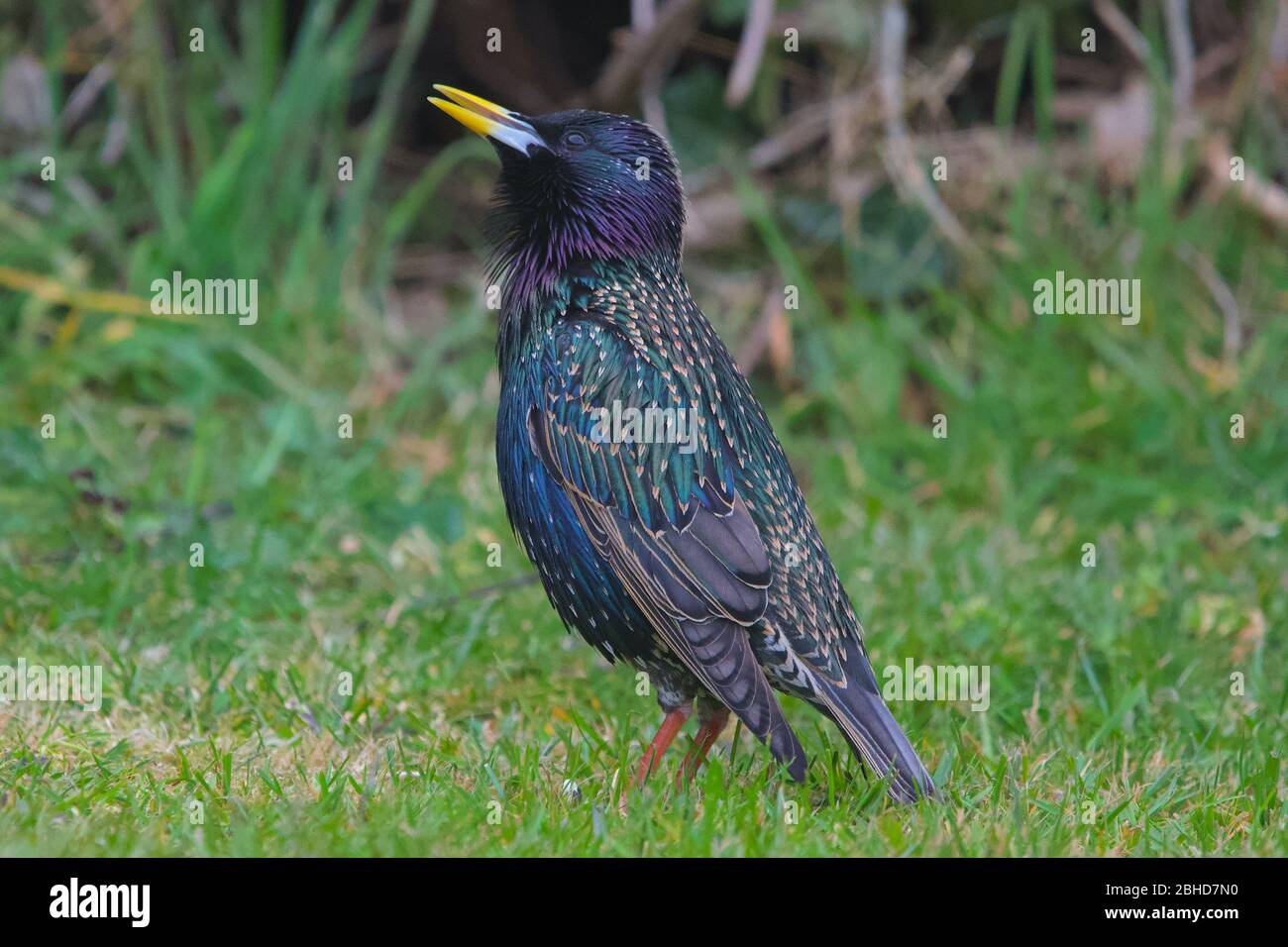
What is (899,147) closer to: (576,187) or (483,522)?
(483,522)

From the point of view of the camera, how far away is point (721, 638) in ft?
11.5

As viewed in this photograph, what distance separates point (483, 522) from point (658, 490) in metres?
1.88

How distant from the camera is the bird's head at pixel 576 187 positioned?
3875 millimetres

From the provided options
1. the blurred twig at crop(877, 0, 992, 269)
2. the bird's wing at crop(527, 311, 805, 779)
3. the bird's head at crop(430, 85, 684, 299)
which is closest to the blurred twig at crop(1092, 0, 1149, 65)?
the blurred twig at crop(877, 0, 992, 269)

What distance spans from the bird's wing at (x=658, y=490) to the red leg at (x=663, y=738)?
9.9 inches

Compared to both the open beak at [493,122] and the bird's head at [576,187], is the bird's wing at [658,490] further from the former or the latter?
the open beak at [493,122]

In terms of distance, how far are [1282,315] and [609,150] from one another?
11.2 ft

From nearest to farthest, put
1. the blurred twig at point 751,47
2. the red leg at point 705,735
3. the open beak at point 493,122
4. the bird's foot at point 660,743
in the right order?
the bird's foot at point 660,743 < the red leg at point 705,735 < the open beak at point 493,122 < the blurred twig at point 751,47

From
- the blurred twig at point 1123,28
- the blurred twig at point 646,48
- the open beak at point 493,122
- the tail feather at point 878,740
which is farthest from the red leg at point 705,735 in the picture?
the blurred twig at point 1123,28

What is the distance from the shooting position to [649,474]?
3627 mm

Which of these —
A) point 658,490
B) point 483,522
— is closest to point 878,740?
point 658,490
